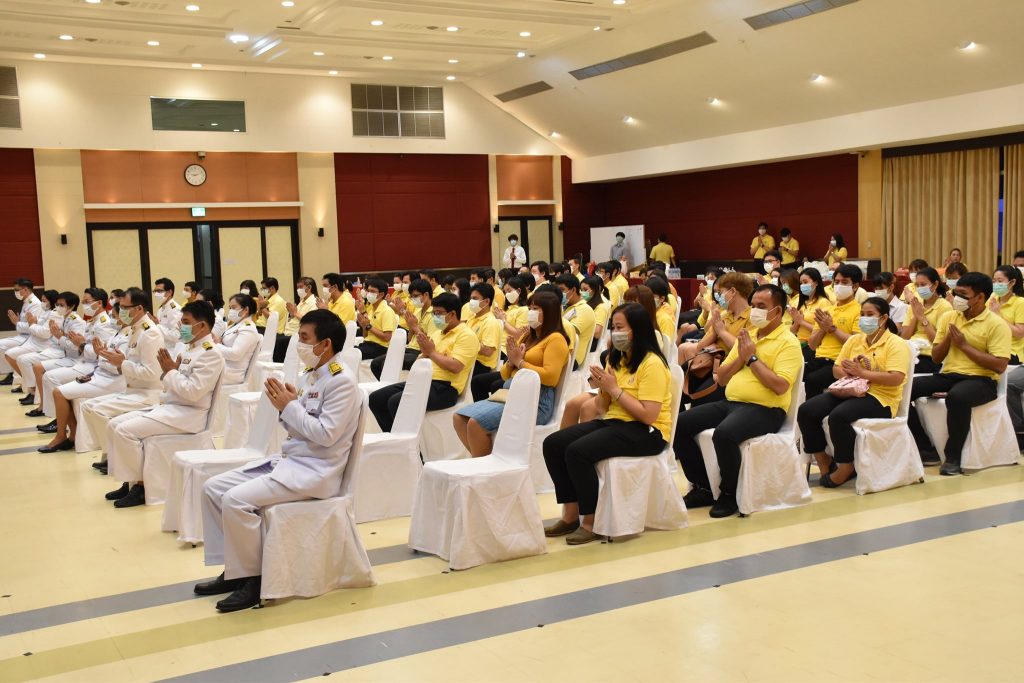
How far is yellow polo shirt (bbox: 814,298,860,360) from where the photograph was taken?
6875 millimetres

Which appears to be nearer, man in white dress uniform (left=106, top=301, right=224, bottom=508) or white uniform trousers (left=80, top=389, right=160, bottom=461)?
man in white dress uniform (left=106, top=301, right=224, bottom=508)

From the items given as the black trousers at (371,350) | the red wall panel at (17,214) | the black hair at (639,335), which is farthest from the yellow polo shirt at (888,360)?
the red wall panel at (17,214)

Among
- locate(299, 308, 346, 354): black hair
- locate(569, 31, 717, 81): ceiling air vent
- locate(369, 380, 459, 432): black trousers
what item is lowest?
locate(369, 380, 459, 432): black trousers

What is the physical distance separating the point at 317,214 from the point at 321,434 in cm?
1567

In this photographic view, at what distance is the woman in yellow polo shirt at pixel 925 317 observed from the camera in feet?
22.0

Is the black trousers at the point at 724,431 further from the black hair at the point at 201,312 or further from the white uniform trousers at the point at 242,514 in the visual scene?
the black hair at the point at 201,312

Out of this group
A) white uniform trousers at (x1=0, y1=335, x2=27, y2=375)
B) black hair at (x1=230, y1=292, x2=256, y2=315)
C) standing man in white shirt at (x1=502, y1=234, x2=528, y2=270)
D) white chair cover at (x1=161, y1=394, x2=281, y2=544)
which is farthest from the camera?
standing man in white shirt at (x1=502, y1=234, x2=528, y2=270)

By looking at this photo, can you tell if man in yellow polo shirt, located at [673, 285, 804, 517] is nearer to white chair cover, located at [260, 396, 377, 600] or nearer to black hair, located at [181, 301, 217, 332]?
white chair cover, located at [260, 396, 377, 600]

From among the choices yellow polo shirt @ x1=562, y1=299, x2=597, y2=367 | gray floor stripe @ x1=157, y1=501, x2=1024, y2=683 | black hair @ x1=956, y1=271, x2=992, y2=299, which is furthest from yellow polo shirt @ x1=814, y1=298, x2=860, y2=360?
gray floor stripe @ x1=157, y1=501, x2=1024, y2=683

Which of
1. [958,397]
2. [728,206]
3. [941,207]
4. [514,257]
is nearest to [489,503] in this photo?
[958,397]

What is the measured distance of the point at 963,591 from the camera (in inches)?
154

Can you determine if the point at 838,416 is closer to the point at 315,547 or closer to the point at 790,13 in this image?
the point at 315,547

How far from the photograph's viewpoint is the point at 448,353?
6293 millimetres

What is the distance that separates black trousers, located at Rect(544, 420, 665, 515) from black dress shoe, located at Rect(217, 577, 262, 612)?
1.54m
